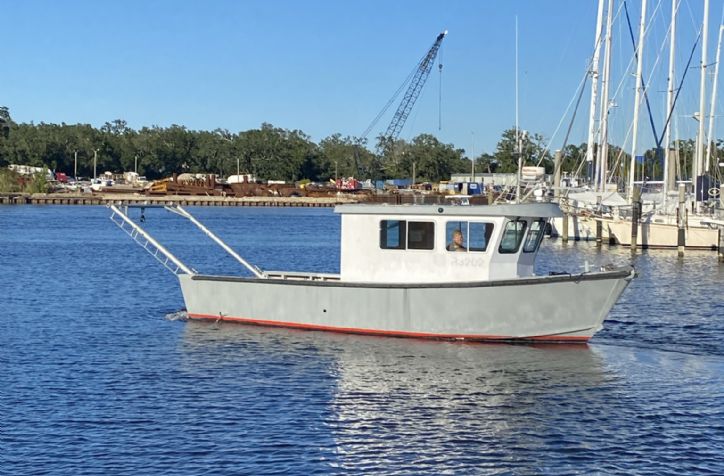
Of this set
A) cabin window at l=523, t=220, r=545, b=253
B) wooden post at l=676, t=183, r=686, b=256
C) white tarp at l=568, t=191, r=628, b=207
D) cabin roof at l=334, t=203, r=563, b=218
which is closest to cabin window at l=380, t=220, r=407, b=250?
cabin roof at l=334, t=203, r=563, b=218

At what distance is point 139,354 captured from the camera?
92.3 feet

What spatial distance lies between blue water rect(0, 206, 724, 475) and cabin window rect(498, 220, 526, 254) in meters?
2.43

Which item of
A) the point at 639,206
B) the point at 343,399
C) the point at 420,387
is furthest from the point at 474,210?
the point at 639,206

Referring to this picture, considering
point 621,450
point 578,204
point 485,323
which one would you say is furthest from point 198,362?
point 578,204

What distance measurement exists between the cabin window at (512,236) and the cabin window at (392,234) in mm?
2532

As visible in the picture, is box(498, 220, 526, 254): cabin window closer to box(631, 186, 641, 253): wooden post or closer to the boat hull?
the boat hull

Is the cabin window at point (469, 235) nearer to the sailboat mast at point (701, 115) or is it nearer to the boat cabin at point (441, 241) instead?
the boat cabin at point (441, 241)

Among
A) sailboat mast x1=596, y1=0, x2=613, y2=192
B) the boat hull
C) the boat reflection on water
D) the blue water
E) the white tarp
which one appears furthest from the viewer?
sailboat mast x1=596, y1=0, x2=613, y2=192

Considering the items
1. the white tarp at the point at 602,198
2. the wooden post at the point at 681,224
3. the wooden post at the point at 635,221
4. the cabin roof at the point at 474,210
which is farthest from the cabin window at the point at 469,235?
the white tarp at the point at 602,198

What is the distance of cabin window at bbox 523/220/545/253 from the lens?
28375 millimetres

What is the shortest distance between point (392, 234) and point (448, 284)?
8.12 ft

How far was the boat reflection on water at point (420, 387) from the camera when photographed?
19.5 meters

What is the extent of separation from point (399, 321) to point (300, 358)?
300 centimetres

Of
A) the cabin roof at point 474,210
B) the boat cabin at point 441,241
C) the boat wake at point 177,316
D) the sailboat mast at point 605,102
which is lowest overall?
the boat wake at point 177,316
